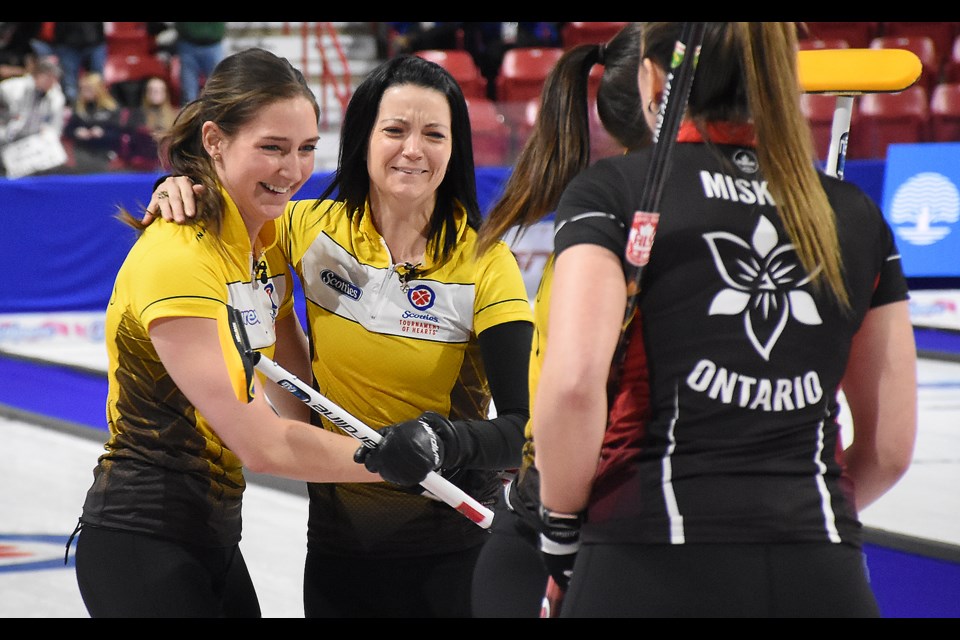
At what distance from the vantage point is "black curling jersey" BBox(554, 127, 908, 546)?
1330 mm

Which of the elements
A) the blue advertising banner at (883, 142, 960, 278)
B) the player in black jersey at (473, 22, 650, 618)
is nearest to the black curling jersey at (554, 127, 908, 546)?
the player in black jersey at (473, 22, 650, 618)

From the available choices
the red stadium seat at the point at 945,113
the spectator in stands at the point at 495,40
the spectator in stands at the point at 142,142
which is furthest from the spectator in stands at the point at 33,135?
the red stadium seat at the point at 945,113

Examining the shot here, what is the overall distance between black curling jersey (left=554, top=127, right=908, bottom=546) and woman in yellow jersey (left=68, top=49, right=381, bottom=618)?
2.42ft

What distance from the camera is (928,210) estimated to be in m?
7.56

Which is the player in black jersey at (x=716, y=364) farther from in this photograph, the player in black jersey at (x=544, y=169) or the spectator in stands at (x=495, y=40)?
the spectator in stands at (x=495, y=40)

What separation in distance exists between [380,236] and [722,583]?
3.89 feet

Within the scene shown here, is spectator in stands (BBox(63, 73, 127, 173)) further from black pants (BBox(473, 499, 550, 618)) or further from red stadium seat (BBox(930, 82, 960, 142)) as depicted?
black pants (BBox(473, 499, 550, 618))

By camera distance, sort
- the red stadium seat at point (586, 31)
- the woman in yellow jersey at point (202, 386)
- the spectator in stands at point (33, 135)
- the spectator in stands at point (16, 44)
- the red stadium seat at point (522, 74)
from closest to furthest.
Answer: the woman in yellow jersey at point (202, 386) < the spectator in stands at point (33, 135) < the spectator in stands at point (16, 44) < the red stadium seat at point (522, 74) < the red stadium seat at point (586, 31)

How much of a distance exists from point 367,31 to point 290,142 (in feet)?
33.6

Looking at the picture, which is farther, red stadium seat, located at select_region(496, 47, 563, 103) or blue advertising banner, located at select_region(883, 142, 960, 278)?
red stadium seat, located at select_region(496, 47, 563, 103)

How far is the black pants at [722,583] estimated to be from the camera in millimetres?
1325

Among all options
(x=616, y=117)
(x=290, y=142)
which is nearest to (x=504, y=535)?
(x=616, y=117)

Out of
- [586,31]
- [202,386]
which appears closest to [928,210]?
[586,31]

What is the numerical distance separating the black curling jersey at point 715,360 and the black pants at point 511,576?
36cm
